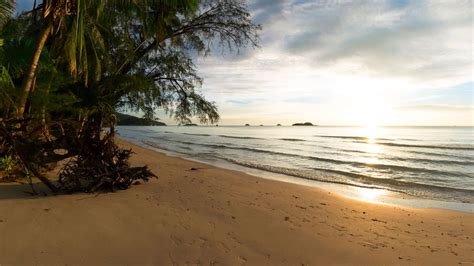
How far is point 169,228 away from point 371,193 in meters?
7.76

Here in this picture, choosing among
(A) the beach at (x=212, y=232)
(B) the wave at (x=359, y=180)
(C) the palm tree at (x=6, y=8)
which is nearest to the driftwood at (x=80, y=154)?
(A) the beach at (x=212, y=232)

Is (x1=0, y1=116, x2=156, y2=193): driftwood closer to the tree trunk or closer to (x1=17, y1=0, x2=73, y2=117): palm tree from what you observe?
the tree trunk

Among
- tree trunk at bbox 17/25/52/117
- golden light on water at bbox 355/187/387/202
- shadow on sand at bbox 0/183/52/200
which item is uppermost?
tree trunk at bbox 17/25/52/117

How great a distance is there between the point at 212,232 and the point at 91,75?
29.2ft

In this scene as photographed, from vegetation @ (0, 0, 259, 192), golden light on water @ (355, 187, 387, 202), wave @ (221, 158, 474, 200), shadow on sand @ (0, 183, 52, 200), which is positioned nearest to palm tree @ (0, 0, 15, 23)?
vegetation @ (0, 0, 259, 192)

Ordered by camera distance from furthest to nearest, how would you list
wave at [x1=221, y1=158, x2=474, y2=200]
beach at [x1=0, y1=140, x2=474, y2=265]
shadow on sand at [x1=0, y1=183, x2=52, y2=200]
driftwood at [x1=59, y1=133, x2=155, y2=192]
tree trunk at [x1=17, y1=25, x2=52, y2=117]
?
→ wave at [x1=221, y1=158, x2=474, y2=200] < tree trunk at [x1=17, y1=25, x2=52, y2=117] < driftwood at [x1=59, y1=133, x2=155, y2=192] < shadow on sand at [x1=0, y1=183, x2=52, y2=200] < beach at [x1=0, y1=140, x2=474, y2=265]

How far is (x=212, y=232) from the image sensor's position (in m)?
4.96

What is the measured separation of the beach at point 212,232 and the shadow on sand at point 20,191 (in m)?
0.02

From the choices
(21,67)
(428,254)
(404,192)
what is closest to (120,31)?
(21,67)

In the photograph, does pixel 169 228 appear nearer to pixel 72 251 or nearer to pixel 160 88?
pixel 72 251

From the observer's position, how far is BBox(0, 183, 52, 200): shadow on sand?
6352 millimetres

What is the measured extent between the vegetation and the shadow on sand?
0.26 metres

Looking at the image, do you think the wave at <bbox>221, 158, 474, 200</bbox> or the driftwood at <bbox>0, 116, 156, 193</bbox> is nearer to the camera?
the driftwood at <bbox>0, 116, 156, 193</bbox>

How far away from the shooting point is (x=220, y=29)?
14391mm
